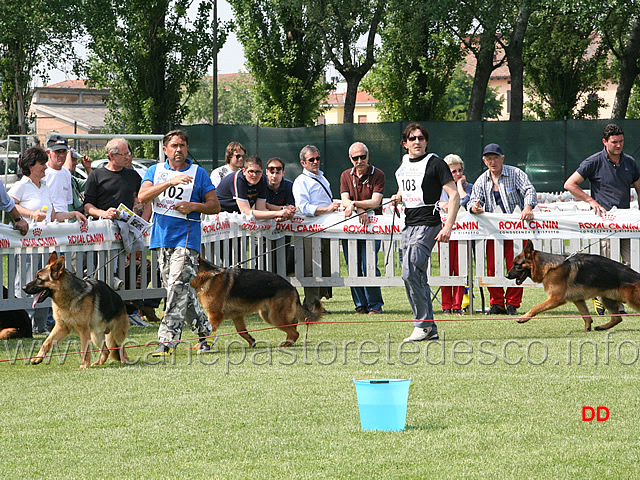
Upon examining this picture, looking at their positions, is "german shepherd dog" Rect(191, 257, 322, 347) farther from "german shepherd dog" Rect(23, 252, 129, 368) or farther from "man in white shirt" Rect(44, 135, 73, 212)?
"man in white shirt" Rect(44, 135, 73, 212)

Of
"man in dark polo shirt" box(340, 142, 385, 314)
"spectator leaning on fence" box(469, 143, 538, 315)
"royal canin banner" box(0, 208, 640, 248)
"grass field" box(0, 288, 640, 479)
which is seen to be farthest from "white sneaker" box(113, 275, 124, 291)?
"spectator leaning on fence" box(469, 143, 538, 315)

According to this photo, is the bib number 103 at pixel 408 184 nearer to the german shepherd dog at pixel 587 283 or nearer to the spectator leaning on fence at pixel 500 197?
the german shepherd dog at pixel 587 283

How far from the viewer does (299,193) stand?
11.6 m

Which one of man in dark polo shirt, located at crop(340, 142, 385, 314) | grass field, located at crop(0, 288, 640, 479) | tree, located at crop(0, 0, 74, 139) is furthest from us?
tree, located at crop(0, 0, 74, 139)

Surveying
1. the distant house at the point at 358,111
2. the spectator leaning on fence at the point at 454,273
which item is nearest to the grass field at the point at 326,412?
the spectator leaning on fence at the point at 454,273

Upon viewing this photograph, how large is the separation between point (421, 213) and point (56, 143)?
16.4 ft

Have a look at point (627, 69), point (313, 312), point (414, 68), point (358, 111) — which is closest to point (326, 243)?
point (313, 312)

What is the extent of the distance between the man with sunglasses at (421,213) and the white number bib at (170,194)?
6.68ft

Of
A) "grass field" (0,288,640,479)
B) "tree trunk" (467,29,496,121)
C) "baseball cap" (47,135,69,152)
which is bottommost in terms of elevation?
"grass field" (0,288,640,479)

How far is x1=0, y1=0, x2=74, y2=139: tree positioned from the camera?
138ft

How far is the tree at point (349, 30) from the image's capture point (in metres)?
32.5

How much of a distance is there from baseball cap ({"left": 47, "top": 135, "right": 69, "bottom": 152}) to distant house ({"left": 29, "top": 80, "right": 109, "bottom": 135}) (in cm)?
6982

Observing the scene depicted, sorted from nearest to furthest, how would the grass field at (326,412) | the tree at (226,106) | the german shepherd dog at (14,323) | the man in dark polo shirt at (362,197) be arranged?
the grass field at (326,412)
the german shepherd dog at (14,323)
the man in dark polo shirt at (362,197)
the tree at (226,106)

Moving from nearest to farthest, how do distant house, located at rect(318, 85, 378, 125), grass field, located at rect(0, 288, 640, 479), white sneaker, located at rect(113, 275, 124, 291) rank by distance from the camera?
1. grass field, located at rect(0, 288, 640, 479)
2. white sneaker, located at rect(113, 275, 124, 291)
3. distant house, located at rect(318, 85, 378, 125)
